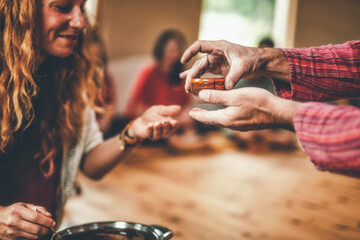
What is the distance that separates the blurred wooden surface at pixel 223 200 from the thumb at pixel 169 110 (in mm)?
885

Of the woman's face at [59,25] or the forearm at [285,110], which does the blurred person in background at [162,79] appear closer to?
the woman's face at [59,25]

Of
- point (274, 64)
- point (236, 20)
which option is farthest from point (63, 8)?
point (236, 20)

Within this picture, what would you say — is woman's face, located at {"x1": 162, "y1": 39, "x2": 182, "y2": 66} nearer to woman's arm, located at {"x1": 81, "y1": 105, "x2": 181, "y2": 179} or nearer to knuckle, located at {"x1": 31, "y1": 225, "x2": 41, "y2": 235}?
woman's arm, located at {"x1": 81, "y1": 105, "x2": 181, "y2": 179}

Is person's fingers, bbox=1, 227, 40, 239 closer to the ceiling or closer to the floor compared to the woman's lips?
closer to the floor

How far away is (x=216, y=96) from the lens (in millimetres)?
674

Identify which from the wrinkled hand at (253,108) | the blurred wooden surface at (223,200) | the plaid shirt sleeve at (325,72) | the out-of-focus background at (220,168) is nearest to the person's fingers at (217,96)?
the wrinkled hand at (253,108)

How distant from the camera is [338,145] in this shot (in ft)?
1.93

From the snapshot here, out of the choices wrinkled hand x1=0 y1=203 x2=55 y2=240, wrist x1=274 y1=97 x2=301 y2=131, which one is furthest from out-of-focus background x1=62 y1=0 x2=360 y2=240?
wrist x1=274 y1=97 x2=301 y2=131

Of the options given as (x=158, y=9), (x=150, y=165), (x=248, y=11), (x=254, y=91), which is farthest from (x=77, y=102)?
(x=248, y=11)

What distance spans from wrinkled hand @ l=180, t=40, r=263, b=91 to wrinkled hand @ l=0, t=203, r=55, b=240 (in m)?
0.47

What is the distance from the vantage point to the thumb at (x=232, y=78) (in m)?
0.76

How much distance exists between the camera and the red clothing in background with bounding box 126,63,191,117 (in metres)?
3.42

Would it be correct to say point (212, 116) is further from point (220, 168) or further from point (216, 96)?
point (220, 168)

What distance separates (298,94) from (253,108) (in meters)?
0.36
